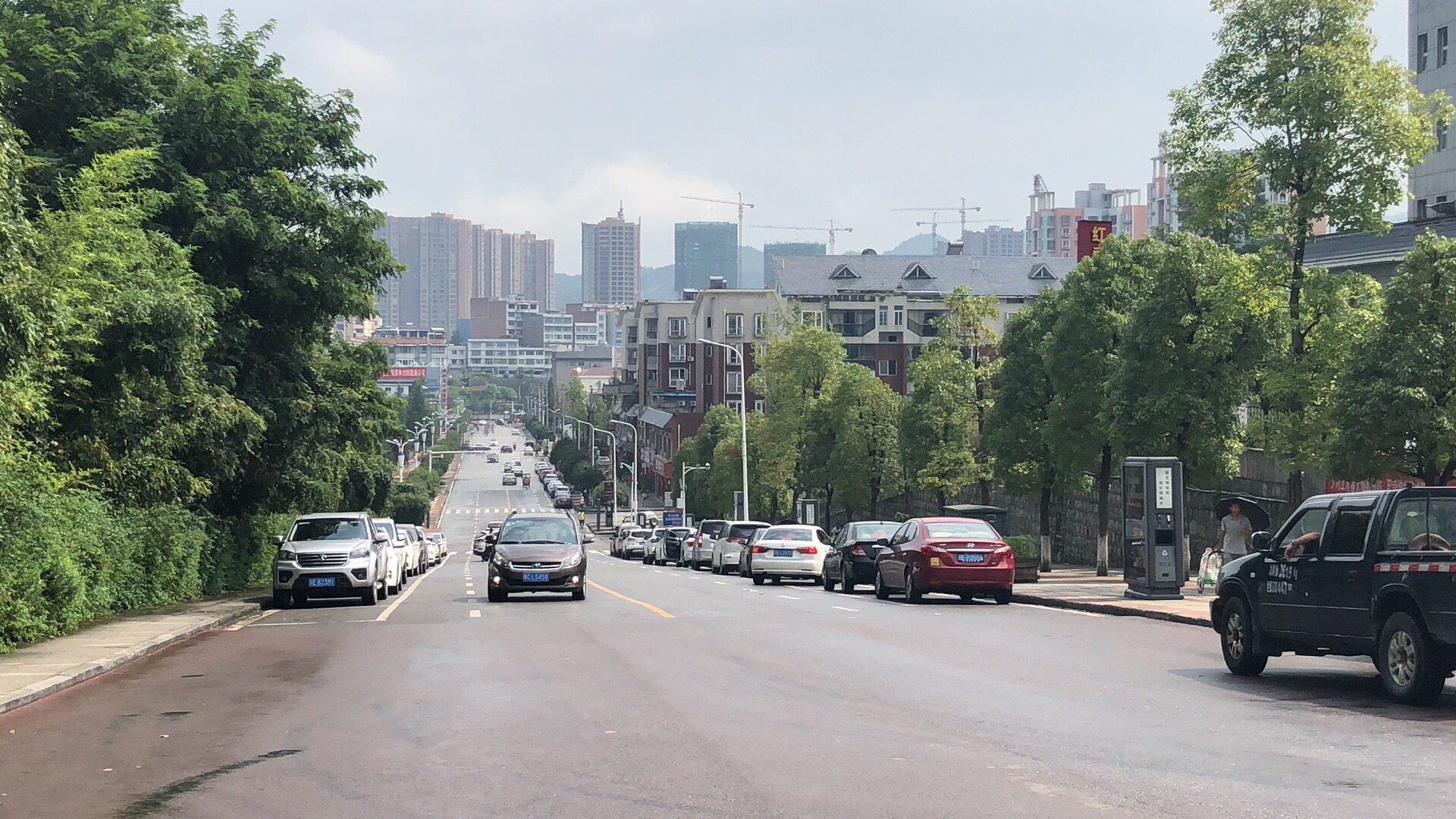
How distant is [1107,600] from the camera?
1026 inches

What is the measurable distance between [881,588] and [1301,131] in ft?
37.2

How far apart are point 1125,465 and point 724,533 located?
22.6 meters

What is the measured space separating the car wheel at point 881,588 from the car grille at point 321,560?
10.0m

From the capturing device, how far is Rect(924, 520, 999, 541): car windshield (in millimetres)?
26156

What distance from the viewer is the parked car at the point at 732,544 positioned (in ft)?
149

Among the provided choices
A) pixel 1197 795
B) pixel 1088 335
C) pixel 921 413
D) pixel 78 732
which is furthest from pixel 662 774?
pixel 921 413

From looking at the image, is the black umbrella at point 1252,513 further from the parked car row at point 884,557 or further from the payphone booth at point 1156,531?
the payphone booth at point 1156,531

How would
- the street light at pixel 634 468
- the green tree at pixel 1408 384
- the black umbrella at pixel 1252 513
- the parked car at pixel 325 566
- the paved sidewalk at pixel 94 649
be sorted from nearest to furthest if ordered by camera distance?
the paved sidewalk at pixel 94 649, the green tree at pixel 1408 384, the parked car at pixel 325 566, the black umbrella at pixel 1252 513, the street light at pixel 634 468

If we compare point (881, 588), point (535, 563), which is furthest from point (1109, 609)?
point (535, 563)

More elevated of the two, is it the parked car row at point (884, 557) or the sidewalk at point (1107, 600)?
the parked car row at point (884, 557)

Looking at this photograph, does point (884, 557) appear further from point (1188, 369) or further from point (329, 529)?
point (329, 529)

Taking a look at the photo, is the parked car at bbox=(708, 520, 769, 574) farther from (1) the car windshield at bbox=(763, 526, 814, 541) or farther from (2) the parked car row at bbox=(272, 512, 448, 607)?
(2) the parked car row at bbox=(272, 512, 448, 607)

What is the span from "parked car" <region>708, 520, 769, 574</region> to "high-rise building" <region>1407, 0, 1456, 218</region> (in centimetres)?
4368

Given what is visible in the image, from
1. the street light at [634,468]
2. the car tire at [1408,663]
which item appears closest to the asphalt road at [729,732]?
the car tire at [1408,663]
